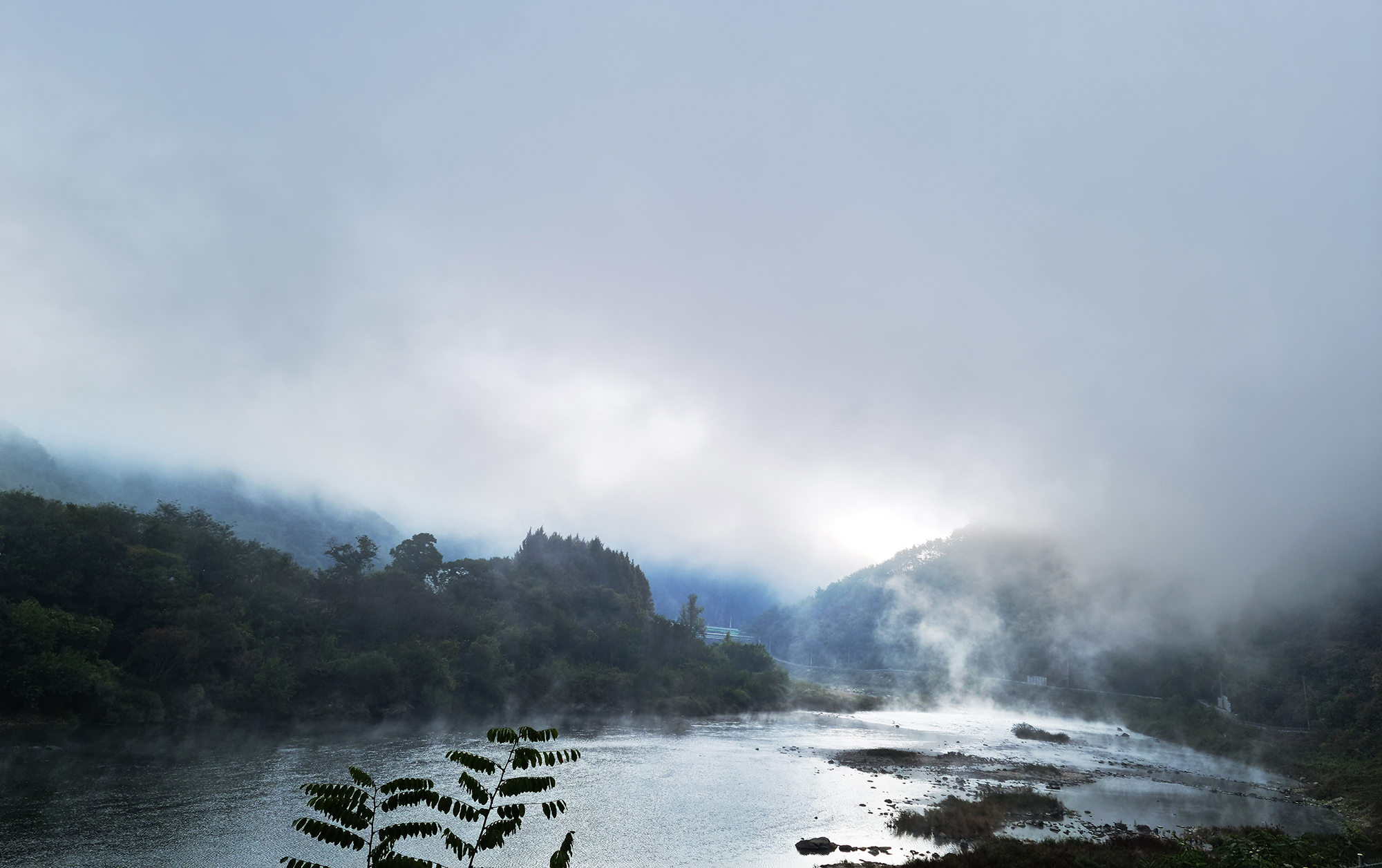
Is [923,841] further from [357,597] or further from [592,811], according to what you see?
[357,597]

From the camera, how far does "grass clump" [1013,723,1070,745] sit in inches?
3738

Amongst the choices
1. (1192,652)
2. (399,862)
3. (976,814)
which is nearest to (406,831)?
(399,862)

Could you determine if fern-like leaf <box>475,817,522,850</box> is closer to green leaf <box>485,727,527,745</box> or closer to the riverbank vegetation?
green leaf <box>485,727,527,745</box>

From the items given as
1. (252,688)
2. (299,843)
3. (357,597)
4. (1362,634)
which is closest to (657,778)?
(299,843)

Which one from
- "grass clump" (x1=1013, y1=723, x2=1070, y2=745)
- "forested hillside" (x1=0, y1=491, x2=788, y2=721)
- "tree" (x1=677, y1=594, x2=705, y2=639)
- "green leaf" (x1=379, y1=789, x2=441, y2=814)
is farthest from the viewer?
"tree" (x1=677, y1=594, x2=705, y2=639)

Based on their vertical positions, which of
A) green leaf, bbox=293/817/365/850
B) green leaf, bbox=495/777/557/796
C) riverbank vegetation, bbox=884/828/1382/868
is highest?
green leaf, bbox=495/777/557/796

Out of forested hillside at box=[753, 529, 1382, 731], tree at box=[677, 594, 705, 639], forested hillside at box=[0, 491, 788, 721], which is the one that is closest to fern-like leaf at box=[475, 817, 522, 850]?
forested hillside at box=[0, 491, 788, 721]

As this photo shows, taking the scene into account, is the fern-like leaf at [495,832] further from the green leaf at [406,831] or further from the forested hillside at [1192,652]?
the forested hillside at [1192,652]

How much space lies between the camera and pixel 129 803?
33.3 metres

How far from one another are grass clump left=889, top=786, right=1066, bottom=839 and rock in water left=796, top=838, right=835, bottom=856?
18.4 feet

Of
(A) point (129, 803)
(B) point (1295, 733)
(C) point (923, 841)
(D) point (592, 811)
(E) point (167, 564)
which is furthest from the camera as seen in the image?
(B) point (1295, 733)

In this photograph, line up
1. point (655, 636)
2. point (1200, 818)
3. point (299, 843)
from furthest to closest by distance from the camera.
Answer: point (655, 636) < point (1200, 818) < point (299, 843)

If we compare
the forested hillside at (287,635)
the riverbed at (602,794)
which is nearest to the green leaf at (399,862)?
the riverbed at (602,794)

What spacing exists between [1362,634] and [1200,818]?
230ft
